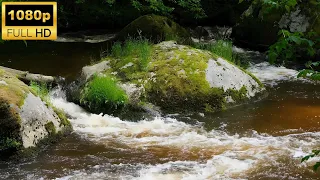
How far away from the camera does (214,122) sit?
8000 millimetres

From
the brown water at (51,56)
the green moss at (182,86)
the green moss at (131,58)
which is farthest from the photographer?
the brown water at (51,56)

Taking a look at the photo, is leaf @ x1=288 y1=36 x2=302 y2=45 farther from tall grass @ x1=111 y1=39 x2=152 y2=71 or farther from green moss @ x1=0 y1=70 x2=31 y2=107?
tall grass @ x1=111 y1=39 x2=152 y2=71

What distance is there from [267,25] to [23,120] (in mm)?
10399

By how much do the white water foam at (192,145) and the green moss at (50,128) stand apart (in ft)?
1.82

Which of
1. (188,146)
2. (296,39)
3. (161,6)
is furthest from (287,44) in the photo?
(161,6)

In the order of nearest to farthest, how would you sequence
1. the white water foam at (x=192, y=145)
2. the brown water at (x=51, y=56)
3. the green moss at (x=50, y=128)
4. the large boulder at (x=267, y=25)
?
the white water foam at (x=192, y=145) → the green moss at (x=50, y=128) → the brown water at (x=51, y=56) → the large boulder at (x=267, y=25)

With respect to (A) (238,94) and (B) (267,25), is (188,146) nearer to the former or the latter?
(A) (238,94)

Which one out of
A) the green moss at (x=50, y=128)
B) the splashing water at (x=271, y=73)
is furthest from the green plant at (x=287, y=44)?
the splashing water at (x=271, y=73)

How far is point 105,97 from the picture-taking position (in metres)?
8.38

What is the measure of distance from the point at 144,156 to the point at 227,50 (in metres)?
5.36

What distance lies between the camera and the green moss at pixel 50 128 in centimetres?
689

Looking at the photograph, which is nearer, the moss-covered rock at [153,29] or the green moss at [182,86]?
the green moss at [182,86]

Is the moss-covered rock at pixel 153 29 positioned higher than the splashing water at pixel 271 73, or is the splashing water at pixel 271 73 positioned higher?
the moss-covered rock at pixel 153 29

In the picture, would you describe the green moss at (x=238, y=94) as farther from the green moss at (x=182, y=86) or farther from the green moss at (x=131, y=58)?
the green moss at (x=131, y=58)
